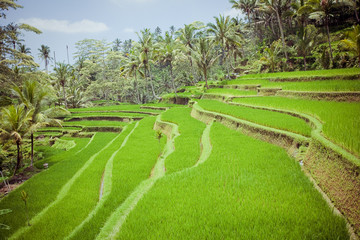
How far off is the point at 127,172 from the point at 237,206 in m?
4.81

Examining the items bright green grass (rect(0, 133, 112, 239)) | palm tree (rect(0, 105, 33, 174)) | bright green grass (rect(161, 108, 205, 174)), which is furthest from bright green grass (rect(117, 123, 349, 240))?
palm tree (rect(0, 105, 33, 174))

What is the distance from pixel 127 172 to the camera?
715cm

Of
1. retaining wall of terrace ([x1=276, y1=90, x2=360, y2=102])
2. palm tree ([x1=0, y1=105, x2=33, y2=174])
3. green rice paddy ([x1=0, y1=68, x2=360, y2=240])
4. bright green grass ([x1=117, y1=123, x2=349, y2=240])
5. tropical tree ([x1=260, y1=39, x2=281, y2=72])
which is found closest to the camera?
bright green grass ([x1=117, y1=123, x2=349, y2=240])

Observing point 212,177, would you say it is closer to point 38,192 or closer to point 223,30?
point 38,192

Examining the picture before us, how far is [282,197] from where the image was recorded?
3480 mm

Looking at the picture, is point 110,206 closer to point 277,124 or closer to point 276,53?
point 277,124

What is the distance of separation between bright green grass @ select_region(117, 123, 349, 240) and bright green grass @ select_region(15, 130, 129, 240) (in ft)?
7.73

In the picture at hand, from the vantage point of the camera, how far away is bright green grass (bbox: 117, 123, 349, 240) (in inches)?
108

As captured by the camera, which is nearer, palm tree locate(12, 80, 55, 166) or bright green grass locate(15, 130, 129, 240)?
bright green grass locate(15, 130, 129, 240)

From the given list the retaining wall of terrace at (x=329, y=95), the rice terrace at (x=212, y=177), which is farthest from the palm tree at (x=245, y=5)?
the retaining wall of terrace at (x=329, y=95)

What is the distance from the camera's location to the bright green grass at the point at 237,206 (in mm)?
2746

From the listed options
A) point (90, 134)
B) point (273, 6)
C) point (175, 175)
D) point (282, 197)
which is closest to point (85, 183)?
point (175, 175)

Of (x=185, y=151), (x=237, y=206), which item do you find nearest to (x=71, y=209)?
(x=185, y=151)

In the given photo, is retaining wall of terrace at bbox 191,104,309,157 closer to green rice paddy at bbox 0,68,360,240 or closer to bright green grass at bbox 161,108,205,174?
green rice paddy at bbox 0,68,360,240
